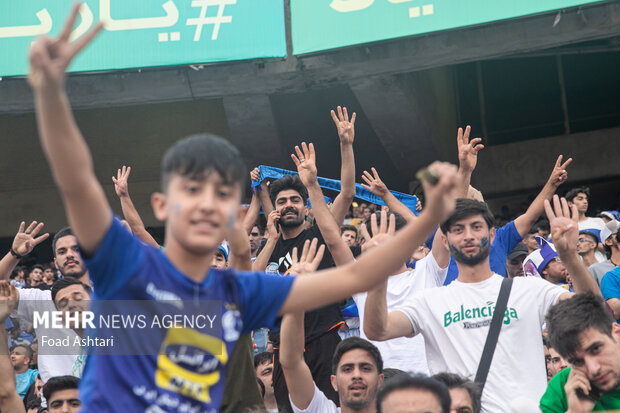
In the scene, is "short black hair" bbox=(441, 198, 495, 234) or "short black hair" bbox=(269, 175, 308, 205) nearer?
"short black hair" bbox=(441, 198, 495, 234)

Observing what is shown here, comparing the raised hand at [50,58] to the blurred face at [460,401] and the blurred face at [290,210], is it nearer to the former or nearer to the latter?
the blurred face at [460,401]

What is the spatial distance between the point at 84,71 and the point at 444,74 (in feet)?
30.3

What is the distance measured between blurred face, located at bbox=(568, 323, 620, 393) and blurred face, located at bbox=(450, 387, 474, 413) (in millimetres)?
570

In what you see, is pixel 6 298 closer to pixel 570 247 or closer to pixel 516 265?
pixel 570 247

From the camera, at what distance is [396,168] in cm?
1523

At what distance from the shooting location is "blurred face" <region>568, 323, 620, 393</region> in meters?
3.44

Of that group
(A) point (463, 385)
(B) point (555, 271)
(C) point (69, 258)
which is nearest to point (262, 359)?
(C) point (69, 258)

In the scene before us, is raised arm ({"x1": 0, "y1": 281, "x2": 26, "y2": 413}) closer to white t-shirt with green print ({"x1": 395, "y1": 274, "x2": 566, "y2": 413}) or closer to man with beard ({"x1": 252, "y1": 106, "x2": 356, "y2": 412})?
man with beard ({"x1": 252, "y1": 106, "x2": 356, "y2": 412})

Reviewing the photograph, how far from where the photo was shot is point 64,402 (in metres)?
4.59

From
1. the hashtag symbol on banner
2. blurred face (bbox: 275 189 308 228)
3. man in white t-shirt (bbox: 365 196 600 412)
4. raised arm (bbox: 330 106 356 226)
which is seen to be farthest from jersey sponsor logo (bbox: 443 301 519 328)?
the hashtag symbol on banner

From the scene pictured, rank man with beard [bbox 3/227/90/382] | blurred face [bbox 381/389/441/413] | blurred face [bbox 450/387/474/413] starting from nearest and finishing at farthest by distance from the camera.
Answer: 1. blurred face [bbox 381/389/441/413]
2. blurred face [bbox 450/387/474/413]
3. man with beard [bbox 3/227/90/382]

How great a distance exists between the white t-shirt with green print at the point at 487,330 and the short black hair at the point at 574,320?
0.49m

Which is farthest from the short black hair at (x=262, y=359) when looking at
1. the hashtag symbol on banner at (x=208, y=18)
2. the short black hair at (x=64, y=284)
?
the hashtag symbol on banner at (x=208, y=18)

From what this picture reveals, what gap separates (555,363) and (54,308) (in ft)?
12.5
